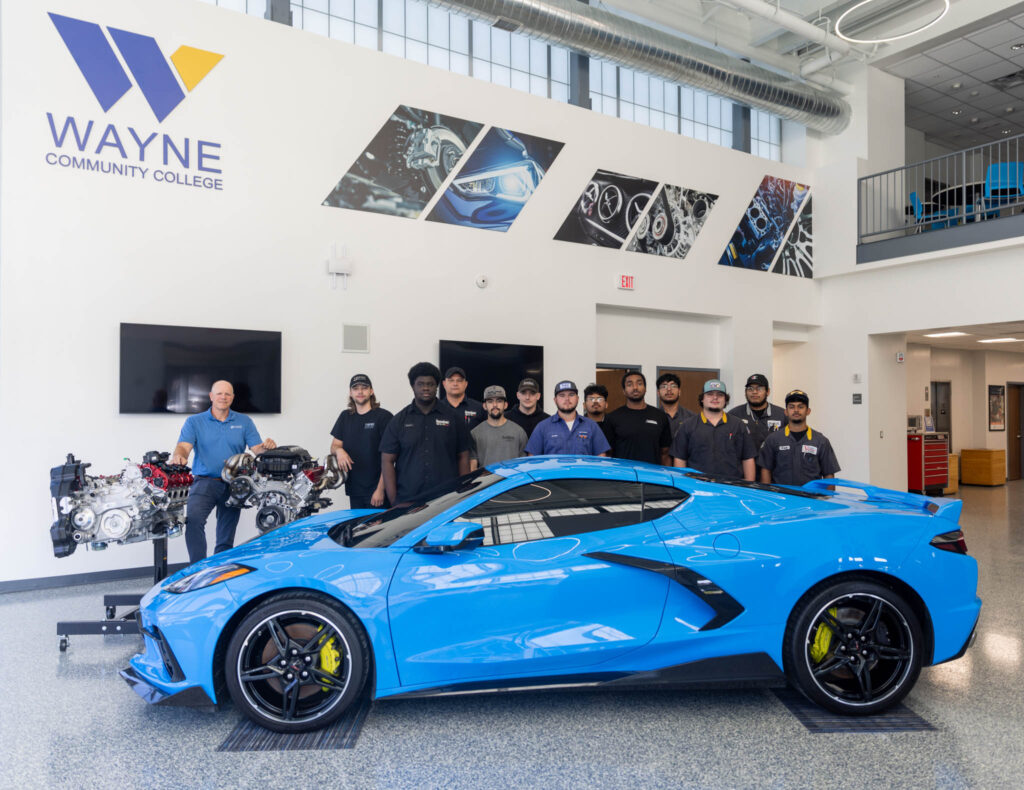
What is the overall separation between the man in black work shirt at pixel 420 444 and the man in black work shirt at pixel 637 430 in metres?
1.32

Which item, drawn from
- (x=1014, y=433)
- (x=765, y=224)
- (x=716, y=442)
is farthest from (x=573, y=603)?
(x=1014, y=433)

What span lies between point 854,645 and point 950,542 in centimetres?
62

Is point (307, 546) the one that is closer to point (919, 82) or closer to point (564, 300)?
point (564, 300)

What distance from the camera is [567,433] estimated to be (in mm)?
4855

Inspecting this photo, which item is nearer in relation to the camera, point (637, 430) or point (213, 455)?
point (213, 455)

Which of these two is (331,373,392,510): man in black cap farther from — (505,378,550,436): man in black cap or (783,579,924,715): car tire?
(783,579,924,715): car tire

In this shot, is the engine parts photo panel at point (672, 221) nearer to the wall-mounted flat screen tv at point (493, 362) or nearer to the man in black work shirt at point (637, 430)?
the wall-mounted flat screen tv at point (493, 362)

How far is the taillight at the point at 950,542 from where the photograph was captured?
9.84ft

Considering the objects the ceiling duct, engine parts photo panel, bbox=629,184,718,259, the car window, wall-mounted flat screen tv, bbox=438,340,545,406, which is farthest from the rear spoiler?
engine parts photo panel, bbox=629,184,718,259

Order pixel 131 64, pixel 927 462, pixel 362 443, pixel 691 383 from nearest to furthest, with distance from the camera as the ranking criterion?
pixel 362 443
pixel 131 64
pixel 691 383
pixel 927 462

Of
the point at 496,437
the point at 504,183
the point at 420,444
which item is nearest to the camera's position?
the point at 420,444

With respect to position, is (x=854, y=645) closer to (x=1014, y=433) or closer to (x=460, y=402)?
(x=460, y=402)

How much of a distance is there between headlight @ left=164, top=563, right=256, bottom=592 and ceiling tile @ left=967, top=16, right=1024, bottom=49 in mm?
10789

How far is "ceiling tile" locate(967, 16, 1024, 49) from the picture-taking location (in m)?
8.91
